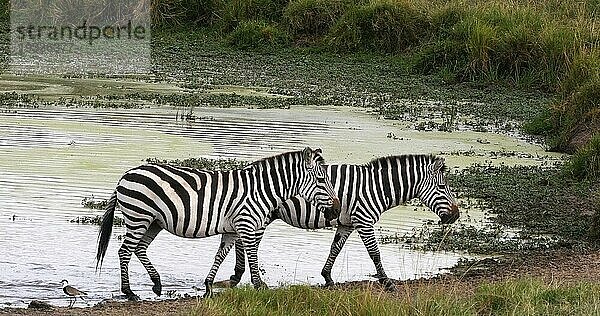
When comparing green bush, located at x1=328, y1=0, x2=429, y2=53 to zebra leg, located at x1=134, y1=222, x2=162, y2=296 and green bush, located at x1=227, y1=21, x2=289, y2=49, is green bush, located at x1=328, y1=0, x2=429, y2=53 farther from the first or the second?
zebra leg, located at x1=134, y1=222, x2=162, y2=296

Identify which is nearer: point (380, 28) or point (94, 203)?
point (94, 203)

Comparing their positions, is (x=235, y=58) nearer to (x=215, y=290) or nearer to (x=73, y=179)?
(x=73, y=179)

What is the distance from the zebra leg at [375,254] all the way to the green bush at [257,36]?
15.5 metres

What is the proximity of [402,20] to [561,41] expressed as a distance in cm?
464

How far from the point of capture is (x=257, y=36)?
2423 centimetres

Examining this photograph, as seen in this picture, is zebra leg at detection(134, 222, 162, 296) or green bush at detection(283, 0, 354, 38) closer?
zebra leg at detection(134, 222, 162, 296)

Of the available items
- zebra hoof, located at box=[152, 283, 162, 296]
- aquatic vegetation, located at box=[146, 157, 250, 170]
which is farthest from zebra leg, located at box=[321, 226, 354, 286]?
aquatic vegetation, located at box=[146, 157, 250, 170]

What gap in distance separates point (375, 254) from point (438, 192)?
2.82ft

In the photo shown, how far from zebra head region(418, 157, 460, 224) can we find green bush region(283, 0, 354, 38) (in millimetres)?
15302

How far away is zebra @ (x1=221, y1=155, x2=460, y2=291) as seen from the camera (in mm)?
8906

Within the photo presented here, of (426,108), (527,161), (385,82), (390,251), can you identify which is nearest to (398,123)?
(426,108)

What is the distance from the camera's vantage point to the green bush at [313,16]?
24.4 metres

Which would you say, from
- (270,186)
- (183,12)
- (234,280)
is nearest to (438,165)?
(270,186)

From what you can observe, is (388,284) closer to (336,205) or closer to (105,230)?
(336,205)
